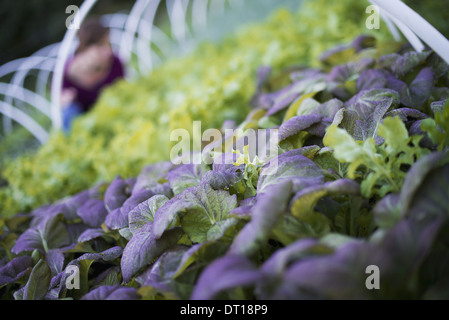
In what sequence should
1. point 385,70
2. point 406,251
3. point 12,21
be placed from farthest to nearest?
point 12,21, point 385,70, point 406,251

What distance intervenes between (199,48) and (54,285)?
250 centimetres

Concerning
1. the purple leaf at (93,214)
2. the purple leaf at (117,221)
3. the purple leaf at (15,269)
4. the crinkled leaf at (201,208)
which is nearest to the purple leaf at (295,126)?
the crinkled leaf at (201,208)

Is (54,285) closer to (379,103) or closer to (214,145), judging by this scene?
(214,145)

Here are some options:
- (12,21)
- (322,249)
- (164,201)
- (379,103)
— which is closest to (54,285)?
(164,201)

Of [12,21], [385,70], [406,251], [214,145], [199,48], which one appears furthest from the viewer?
A: [12,21]

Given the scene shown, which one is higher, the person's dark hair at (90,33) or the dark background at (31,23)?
the dark background at (31,23)

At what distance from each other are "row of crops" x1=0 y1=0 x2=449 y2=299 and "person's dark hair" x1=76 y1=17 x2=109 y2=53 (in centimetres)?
187

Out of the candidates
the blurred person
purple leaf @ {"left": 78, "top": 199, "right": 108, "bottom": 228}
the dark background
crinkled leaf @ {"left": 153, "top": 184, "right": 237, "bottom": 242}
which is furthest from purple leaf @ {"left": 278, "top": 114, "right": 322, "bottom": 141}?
the dark background

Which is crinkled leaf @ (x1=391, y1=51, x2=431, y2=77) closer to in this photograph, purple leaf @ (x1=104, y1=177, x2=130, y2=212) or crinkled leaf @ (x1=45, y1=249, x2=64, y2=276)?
purple leaf @ (x1=104, y1=177, x2=130, y2=212)

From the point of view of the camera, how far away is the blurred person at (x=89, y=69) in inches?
122

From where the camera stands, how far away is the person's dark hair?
3.08 m

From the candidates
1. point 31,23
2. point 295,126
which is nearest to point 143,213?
point 295,126

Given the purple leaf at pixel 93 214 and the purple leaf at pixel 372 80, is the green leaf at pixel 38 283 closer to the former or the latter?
the purple leaf at pixel 93 214

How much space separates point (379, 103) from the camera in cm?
81
